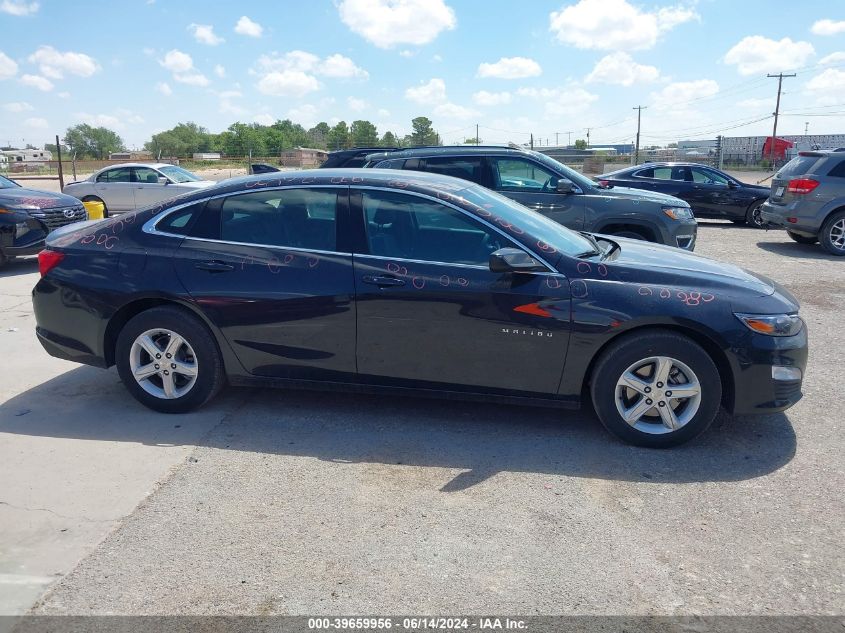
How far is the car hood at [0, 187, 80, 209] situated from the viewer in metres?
9.96

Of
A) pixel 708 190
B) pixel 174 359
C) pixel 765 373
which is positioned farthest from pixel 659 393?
pixel 708 190

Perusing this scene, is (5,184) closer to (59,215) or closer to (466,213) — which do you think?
(59,215)

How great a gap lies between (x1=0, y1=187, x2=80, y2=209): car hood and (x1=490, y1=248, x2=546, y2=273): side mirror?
27.9 ft

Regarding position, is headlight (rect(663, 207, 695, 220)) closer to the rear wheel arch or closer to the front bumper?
the front bumper

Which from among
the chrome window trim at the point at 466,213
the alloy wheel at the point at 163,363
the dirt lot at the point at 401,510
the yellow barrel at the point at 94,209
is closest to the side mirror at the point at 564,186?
the dirt lot at the point at 401,510

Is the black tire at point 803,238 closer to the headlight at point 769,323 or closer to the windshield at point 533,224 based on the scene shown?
the windshield at point 533,224

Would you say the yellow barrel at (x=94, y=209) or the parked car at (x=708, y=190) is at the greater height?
the parked car at (x=708, y=190)

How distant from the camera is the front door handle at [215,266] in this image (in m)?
4.62

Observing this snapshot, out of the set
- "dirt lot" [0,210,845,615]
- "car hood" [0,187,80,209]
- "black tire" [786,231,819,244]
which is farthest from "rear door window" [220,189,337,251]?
"black tire" [786,231,819,244]

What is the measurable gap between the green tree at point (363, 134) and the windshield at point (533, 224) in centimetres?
3455

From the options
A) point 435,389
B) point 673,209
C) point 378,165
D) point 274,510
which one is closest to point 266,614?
point 274,510

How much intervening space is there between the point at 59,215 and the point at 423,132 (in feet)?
123

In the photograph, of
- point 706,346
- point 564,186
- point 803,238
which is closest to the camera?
point 706,346

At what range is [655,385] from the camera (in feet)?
13.7
